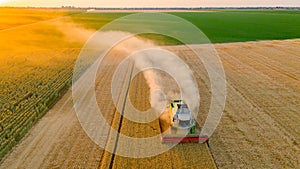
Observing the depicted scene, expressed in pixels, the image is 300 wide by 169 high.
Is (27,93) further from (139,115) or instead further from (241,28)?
(241,28)

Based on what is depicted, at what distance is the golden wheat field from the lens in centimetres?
1192

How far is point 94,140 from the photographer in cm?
1353

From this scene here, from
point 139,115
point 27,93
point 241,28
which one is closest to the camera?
point 139,115

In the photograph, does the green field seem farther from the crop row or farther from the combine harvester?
the combine harvester

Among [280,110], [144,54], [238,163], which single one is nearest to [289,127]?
[280,110]

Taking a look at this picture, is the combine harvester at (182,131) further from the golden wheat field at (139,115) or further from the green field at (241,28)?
the green field at (241,28)

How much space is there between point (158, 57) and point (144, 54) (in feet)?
9.76

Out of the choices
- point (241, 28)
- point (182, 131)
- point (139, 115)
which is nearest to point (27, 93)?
point (139, 115)

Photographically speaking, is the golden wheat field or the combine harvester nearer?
the golden wheat field

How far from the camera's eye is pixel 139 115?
52.6ft

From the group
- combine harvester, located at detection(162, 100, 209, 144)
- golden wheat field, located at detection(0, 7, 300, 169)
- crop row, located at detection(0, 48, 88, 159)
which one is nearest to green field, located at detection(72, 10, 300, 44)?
golden wheat field, located at detection(0, 7, 300, 169)

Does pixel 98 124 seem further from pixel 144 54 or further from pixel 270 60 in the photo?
pixel 270 60

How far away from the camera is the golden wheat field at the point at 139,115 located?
469 inches

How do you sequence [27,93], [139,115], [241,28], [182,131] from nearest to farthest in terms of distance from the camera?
[182,131], [139,115], [27,93], [241,28]
